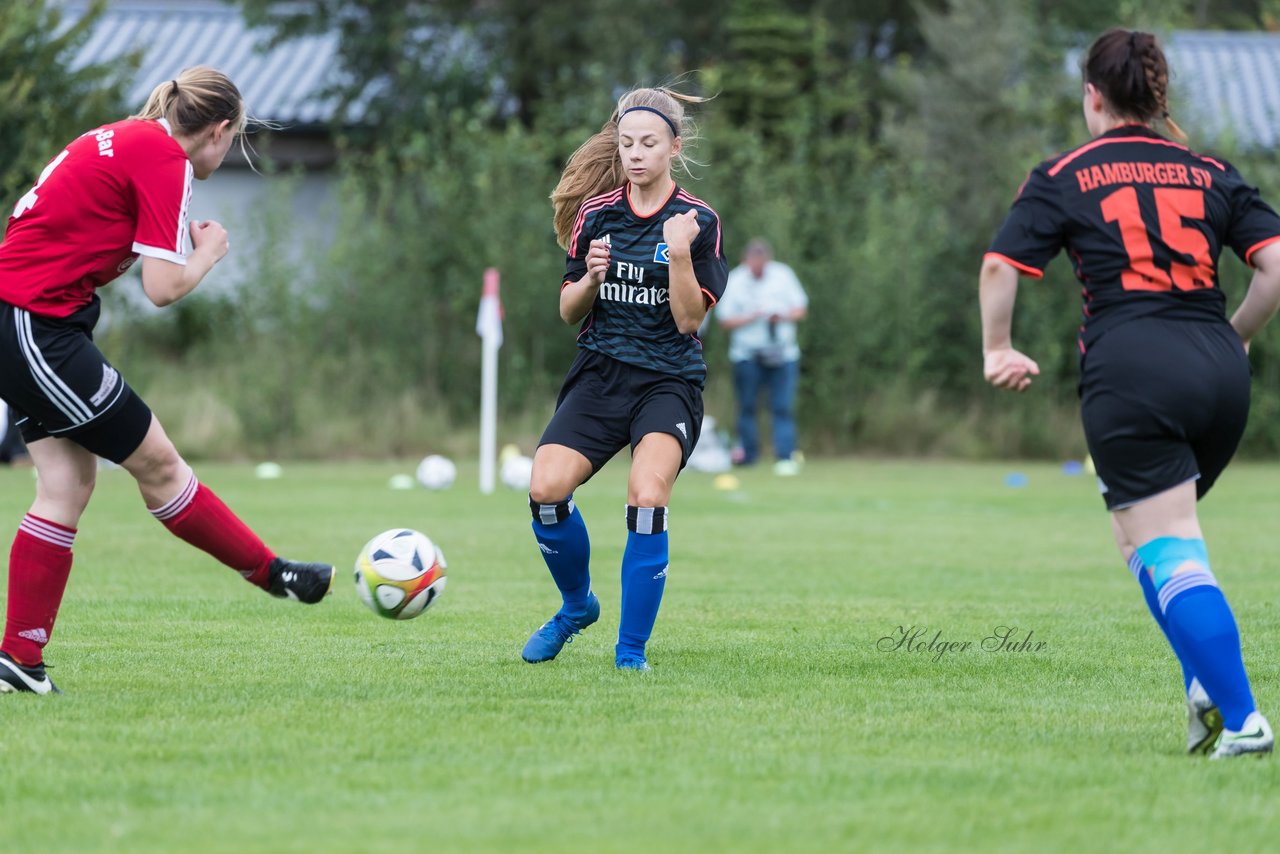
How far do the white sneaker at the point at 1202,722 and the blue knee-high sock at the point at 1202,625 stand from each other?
63 mm

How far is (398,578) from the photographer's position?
5.75 meters

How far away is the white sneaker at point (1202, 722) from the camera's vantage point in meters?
4.34

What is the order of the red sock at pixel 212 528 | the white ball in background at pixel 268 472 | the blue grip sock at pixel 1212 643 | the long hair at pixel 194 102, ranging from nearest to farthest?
1. the blue grip sock at pixel 1212 643
2. the long hair at pixel 194 102
3. the red sock at pixel 212 528
4. the white ball in background at pixel 268 472

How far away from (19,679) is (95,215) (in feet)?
4.69

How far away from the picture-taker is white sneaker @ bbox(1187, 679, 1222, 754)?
4.34 metres

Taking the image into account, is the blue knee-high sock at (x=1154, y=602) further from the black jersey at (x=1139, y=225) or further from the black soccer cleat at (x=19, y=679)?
the black soccer cleat at (x=19, y=679)

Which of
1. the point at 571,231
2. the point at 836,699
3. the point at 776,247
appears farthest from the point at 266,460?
the point at 836,699

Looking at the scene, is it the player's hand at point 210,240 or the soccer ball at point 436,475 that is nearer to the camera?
the player's hand at point 210,240

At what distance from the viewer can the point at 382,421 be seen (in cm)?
2006

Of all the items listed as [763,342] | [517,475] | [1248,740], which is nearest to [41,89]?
[517,475]

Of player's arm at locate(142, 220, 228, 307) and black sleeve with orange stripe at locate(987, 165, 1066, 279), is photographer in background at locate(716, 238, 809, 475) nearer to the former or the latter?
player's arm at locate(142, 220, 228, 307)

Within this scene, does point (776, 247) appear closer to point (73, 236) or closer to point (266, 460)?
point (266, 460)

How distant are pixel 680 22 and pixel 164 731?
24.2 m

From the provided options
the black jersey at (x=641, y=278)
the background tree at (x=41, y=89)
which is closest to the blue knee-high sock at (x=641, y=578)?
the black jersey at (x=641, y=278)
